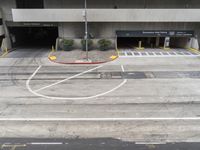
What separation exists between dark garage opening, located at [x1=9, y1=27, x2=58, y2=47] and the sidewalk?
24.5 ft

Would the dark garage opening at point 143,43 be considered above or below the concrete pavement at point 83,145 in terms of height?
above

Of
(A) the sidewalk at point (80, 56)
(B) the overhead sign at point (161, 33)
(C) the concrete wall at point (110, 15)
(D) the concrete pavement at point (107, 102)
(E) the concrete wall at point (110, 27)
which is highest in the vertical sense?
(C) the concrete wall at point (110, 15)

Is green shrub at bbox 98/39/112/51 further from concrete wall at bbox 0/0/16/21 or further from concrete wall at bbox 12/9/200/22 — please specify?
concrete wall at bbox 0/0/16/21

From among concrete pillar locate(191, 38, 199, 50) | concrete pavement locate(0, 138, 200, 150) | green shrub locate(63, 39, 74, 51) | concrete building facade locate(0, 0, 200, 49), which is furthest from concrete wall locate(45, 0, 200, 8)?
concrete pavement locate(0, 138, 200, 150)

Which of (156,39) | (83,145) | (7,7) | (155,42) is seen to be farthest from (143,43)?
(83,145)

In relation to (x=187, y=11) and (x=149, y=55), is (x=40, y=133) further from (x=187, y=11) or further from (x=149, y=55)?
A: (x=187, y=11)

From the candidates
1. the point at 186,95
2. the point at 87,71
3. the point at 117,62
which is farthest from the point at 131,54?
the point at 186,95

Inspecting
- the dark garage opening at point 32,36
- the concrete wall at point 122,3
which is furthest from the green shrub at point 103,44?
the dark garage opening at point 32,36

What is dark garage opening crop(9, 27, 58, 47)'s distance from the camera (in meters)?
28.7

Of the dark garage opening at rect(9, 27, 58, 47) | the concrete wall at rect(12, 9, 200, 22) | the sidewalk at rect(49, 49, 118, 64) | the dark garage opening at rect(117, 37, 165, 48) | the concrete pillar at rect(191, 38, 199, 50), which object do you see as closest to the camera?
the sidewalk at rect(49, 49, 118, 64)

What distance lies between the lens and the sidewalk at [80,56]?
2021 centimetres

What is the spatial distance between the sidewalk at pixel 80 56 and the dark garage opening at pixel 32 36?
7477mm

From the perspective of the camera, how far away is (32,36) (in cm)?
3478

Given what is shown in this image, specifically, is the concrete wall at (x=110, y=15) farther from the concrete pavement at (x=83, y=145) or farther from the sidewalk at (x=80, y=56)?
the concrete pavement at (x=83, y=145)
